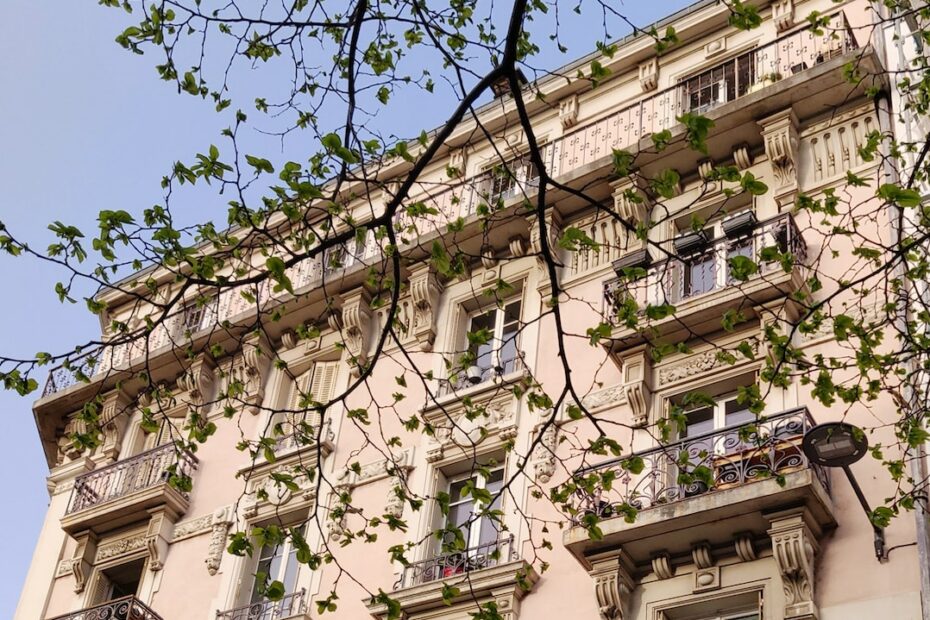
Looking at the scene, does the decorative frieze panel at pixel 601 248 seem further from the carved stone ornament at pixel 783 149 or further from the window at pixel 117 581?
the window at pixel 117 581

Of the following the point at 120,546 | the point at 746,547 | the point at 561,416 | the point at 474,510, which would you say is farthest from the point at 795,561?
the point at 120,546

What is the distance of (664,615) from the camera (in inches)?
553

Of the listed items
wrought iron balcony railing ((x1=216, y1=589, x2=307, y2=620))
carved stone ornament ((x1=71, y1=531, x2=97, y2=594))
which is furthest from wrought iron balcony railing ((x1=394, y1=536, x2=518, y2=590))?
carved stone ornament ((x1=71, y1=531, x2=97, y2=594))

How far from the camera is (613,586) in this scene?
46.3 feet

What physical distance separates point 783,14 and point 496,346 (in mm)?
6356

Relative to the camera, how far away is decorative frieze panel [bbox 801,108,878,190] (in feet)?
54.8

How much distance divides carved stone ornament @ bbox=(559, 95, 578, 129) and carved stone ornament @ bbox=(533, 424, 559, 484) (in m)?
6.28

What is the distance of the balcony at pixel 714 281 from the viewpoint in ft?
50.5

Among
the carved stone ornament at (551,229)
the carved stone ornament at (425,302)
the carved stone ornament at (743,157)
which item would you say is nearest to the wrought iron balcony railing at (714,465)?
the carved stone ornament at (743,157)

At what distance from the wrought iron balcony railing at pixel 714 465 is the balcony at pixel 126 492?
803 centimetres

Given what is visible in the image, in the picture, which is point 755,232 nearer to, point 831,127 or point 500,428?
point 831,127

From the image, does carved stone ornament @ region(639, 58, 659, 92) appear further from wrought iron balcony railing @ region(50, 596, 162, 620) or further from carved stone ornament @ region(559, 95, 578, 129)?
wrought iron balcony railing @ region(50, 596, 162, 620)

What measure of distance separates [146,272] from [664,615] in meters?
15.4

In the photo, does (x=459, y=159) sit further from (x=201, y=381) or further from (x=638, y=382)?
(x=638, y=382)
